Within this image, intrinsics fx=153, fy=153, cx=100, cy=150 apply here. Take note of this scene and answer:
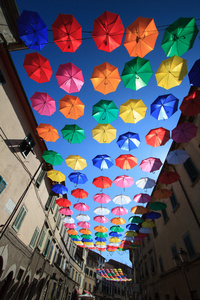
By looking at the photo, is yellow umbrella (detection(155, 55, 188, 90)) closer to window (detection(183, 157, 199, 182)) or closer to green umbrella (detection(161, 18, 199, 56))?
green umbrella (detection(161, 18, 199, 56))

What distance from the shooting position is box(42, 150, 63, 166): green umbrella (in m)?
11.7

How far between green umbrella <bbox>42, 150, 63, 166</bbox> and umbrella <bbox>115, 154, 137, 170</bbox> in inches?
175

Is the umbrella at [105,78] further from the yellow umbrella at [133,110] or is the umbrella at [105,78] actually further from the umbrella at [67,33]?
the umbrella at [67,33]

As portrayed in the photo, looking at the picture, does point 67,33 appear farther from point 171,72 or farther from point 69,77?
point 171,72

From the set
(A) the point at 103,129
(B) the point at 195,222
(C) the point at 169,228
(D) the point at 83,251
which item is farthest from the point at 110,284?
(A) the point at 103,129

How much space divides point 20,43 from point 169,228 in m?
18.4

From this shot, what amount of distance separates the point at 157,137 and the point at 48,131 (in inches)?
282

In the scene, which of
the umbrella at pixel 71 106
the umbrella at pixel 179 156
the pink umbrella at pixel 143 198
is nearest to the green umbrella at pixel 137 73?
the umbrella at pixel 71 106

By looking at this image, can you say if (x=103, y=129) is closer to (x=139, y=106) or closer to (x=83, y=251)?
(x=139, y=106)

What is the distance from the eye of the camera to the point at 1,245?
8516 millimetres

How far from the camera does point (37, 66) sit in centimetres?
720

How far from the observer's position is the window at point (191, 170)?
35.1 feet

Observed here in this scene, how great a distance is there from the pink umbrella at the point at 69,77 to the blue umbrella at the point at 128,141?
13.8ft

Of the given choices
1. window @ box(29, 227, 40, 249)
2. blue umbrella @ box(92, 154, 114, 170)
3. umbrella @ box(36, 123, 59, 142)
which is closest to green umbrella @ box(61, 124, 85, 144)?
umbrella @ box(36, 123, 59, 142)
